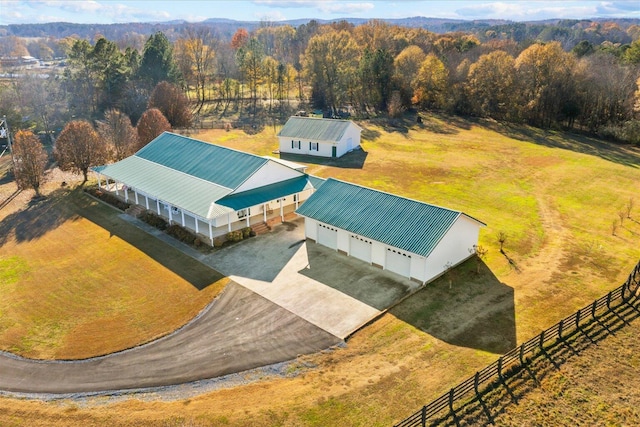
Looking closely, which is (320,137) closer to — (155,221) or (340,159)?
(340,159)

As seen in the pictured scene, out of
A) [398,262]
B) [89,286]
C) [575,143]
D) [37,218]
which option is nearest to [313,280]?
[398,262]

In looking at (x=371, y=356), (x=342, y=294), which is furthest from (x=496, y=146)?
(x=371, y=356)

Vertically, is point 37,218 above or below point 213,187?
below

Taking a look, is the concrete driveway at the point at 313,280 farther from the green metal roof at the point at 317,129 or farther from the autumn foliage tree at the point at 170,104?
the autumn foliage tree at the point at 170,104

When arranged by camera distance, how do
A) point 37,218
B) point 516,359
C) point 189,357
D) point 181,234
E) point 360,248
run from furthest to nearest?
point 37,218
point 181,234
point 360,248
point 189,357
point 516,359

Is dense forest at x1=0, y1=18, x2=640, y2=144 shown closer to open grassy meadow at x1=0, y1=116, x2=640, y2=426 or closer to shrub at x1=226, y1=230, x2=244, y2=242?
open grassy meadow at x1=0, y1=116, x2=640, y2=426

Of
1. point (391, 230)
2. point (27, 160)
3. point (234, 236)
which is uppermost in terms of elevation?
point (27, 160)

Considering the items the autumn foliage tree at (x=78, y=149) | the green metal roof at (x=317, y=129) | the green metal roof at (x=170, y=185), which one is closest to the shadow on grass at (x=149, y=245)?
the green metal roof at (x=170, y=185)

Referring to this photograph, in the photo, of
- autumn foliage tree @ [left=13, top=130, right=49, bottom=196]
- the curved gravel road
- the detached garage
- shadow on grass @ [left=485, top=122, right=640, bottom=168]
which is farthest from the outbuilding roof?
shadow on grass @ [left=485, top=122, right=640, bottom=168]
